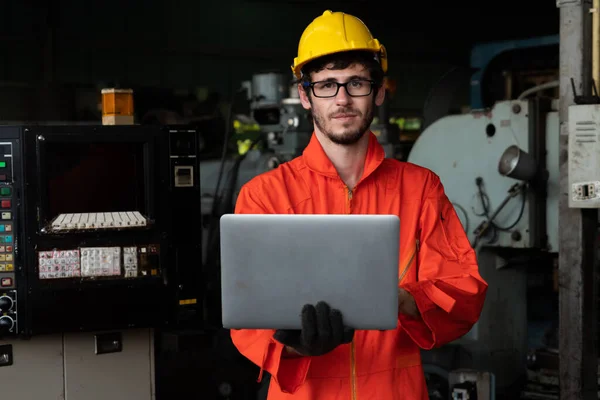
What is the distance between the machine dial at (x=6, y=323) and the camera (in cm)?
271

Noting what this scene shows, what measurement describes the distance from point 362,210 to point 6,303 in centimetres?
143

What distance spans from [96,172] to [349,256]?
57.8 inches

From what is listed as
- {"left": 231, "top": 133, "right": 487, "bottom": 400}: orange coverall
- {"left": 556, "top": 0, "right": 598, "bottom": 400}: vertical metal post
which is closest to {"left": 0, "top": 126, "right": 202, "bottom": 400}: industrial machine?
{"left": 231, "top": 133, "right": 487, "bottom": 400}: orange coverall

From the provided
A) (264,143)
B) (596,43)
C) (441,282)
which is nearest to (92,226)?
(441,282)

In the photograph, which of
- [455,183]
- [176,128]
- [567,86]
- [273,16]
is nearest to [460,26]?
[273,16]

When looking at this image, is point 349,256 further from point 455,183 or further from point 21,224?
point 455,183

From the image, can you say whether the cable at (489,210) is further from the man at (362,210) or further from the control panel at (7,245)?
the control panel at (7,245)

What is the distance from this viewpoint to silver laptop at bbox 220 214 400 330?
1533 mm

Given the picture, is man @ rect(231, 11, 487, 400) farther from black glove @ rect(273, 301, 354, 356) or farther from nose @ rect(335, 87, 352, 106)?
black glove @ rect(273, 301, 354, 356)

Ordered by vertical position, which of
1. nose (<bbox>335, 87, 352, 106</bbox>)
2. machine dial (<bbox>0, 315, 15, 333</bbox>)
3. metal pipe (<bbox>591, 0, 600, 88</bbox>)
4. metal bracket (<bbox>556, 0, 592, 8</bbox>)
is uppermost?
metal bracket (<bbox>556, 0, 592, 8</bbox>)

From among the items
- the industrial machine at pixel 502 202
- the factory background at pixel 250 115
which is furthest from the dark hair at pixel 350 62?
the industrial machine at pixel 502 202

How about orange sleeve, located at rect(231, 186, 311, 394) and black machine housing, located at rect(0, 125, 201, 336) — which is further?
black machine housing, located at rect(0, 125, 201, 336)

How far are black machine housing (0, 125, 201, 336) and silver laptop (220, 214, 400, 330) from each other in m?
1.32

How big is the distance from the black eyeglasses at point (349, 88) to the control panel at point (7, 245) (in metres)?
1.31
